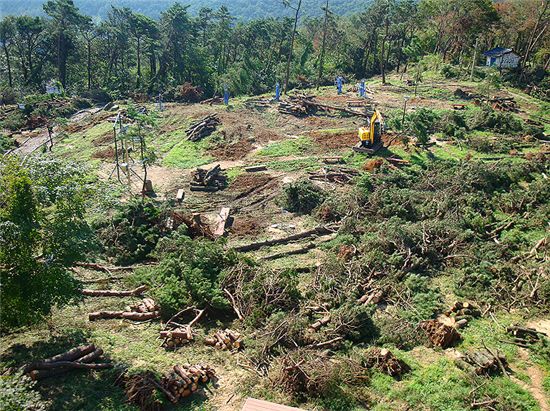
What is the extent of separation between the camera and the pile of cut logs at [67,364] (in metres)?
8.89

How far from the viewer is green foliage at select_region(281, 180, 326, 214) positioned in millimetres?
18141

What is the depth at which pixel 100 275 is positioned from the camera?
13.6 meters

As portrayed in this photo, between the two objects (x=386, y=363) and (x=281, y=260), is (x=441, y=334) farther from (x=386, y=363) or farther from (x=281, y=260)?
(x=281, y=260)

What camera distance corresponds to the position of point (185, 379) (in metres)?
9.03

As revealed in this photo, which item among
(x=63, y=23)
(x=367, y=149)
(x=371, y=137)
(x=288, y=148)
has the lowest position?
(x=288, y=148)

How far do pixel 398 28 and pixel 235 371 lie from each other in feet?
146

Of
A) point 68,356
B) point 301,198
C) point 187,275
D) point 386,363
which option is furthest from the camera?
point 301,198

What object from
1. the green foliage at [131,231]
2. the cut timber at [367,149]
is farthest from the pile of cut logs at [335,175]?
the green foliage at [131,231]

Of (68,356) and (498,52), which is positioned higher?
(498,52)

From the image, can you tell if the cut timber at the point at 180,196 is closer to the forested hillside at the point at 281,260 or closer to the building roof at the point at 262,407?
the forested hillside at the point at 281,260

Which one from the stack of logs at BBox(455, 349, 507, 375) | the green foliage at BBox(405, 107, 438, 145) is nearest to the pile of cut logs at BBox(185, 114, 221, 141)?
the green foliage at BBox(405, 107, 438, 145)

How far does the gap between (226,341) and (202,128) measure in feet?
62.9

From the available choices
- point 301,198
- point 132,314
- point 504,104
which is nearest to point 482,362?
point 132,314

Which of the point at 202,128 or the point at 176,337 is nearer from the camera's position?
the point at 176,337
